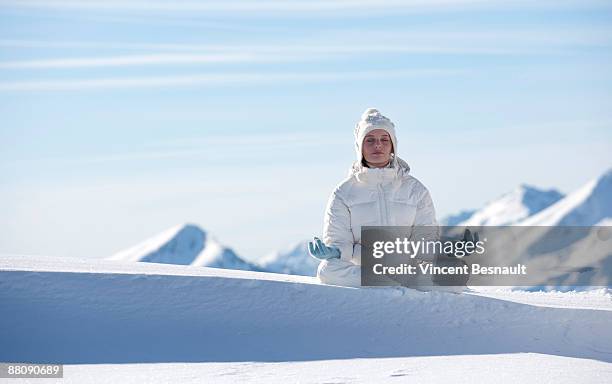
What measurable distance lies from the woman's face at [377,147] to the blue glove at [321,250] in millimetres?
791

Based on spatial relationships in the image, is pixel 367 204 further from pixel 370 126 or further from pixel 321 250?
pixel 370 126

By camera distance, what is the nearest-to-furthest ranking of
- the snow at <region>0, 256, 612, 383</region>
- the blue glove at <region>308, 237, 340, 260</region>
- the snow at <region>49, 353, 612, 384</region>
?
the snow at <region>49, 353, 612, 384</region>, the snow at <region>0, 256, 612, 383</region>, the blue glove at <region>308, 237, 340, 260</region>

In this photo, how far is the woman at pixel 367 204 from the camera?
7.78 m

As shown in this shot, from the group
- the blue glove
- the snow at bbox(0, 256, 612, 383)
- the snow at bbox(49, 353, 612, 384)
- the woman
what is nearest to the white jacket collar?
the woman

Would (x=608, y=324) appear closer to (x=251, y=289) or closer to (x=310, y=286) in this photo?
(x=310, y=286)

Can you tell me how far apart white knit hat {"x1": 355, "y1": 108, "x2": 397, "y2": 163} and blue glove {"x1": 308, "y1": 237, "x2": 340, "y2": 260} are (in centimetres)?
77

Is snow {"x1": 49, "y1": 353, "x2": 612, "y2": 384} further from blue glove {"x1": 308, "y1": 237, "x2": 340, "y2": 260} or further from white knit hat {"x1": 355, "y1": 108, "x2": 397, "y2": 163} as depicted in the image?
white knit hat {"x1": 355, "y1": 108, "x2": 397, "y2": 163}

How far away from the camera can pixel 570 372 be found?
6.33 meters

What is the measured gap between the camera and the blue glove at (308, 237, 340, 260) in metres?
7.71

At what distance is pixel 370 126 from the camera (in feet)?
25.4

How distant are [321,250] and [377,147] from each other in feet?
3.14

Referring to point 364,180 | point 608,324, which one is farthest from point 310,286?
point 608,324

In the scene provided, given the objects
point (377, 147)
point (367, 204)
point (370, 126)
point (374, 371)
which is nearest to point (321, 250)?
point (367, 204)

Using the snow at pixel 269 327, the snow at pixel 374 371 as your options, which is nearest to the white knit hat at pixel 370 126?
the snow at pixel 269 327
